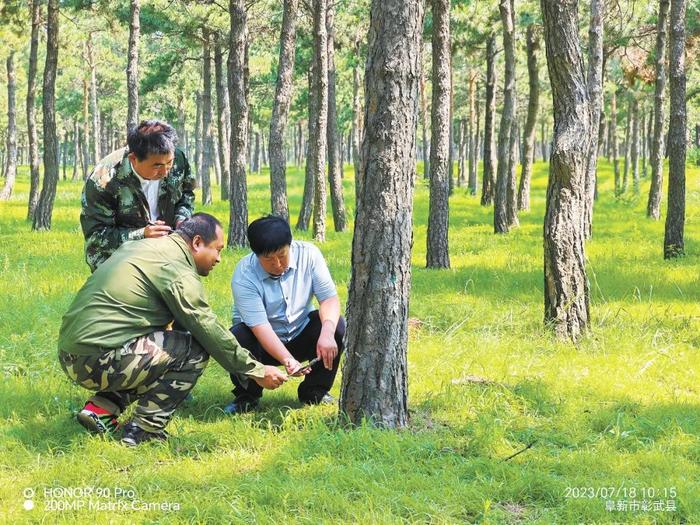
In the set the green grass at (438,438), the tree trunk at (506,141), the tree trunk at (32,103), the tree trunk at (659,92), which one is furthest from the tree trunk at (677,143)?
the tree trunk at (32,103)

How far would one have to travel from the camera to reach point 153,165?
16.4ft

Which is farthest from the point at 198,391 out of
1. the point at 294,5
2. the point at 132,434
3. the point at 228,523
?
the point at 294,5

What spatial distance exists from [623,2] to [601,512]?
63.8ft

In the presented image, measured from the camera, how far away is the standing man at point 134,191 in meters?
4.94

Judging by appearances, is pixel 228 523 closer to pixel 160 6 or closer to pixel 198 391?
pixel 198 391

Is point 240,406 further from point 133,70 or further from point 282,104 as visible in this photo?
point 133,70

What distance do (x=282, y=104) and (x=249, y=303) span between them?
1032cm

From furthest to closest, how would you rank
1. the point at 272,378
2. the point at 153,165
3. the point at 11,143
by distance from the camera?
the point at 11,143
the point at 153,165
the point at 272,378

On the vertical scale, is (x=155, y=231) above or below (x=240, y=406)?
above

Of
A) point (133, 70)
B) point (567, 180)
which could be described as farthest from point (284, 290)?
point (133, 70)

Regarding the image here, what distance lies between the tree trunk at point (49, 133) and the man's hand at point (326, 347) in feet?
45.8

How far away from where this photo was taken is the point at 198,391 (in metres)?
5.86

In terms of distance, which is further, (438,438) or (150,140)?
(150,140)

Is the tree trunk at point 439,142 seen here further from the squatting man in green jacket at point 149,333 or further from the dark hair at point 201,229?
the squatting man in green jacket at point 149,333
